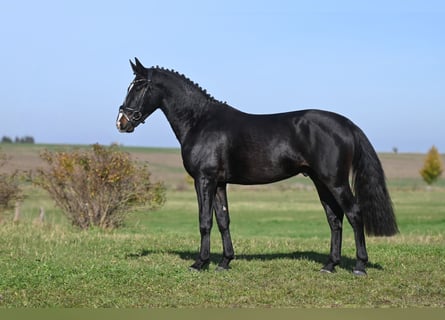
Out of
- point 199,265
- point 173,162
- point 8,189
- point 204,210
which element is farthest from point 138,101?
point 173,162

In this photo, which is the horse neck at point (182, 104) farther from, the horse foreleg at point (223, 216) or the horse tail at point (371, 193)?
the horse tail at point (371, 193)

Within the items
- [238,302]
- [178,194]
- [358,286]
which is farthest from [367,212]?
[178,194]

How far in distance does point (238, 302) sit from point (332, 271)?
2.67 meters

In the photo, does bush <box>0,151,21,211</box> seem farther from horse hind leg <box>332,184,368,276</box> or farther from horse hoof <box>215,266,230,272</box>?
horse hind leg <box>332,184,368,276</box>

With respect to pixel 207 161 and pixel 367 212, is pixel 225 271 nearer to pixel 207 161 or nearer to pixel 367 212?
pixel 207 161

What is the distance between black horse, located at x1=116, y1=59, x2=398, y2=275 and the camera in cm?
930

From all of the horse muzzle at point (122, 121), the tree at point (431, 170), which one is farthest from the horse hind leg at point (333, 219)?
the tree at point (431, 170)

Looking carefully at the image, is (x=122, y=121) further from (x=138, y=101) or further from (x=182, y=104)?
(x=182, y=104)

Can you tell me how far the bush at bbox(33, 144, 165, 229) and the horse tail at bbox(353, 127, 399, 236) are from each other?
35.0ft

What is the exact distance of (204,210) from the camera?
9.64m

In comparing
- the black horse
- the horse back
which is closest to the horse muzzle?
the black horse

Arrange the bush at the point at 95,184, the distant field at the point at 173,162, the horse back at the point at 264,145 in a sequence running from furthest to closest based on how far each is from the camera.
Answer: the distant field at the point at 173,162 → the bush at the point at 95,184 → the horse back at the point at 264,145

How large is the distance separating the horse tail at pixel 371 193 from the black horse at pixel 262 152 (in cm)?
2

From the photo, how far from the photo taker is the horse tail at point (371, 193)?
959 centimetres
